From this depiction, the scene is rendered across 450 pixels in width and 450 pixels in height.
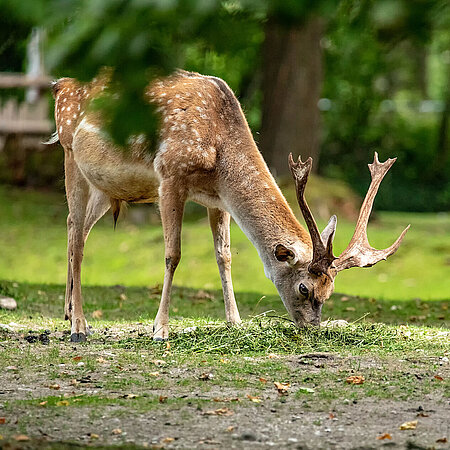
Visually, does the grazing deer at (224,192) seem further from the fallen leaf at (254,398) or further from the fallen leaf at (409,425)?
the fallen leaf at (409,425)

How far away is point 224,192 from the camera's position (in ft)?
23.3

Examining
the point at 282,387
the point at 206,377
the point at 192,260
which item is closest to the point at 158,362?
the point at 206,377

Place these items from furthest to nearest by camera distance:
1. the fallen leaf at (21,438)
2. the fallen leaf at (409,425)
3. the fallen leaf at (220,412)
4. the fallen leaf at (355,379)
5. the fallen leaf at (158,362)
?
the fallen leaf at (158,362) < the fallen leaf at (355,379) < the fallen leaf at (220,412) < the fallen leaf at (409,425) < the fallen leaf at (21,438)

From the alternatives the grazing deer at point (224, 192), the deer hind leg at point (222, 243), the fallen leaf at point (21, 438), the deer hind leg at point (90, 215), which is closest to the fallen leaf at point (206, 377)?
the grazing deer at point (224, 192)

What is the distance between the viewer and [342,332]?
23.1 feet

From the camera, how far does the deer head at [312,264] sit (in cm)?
666

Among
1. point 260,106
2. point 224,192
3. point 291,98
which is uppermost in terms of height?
point 291,98

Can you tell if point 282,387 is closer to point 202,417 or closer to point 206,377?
point 206,377

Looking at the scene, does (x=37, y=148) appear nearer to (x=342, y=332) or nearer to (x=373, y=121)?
(x=373, y=121)

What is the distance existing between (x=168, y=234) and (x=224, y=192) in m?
0.54

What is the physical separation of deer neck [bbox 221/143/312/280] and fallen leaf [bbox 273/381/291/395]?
1.52m

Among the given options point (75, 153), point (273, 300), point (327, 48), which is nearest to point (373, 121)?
point (327, 48)

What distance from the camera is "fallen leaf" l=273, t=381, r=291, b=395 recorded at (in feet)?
17.8

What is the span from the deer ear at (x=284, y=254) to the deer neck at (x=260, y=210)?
0.11 metres
